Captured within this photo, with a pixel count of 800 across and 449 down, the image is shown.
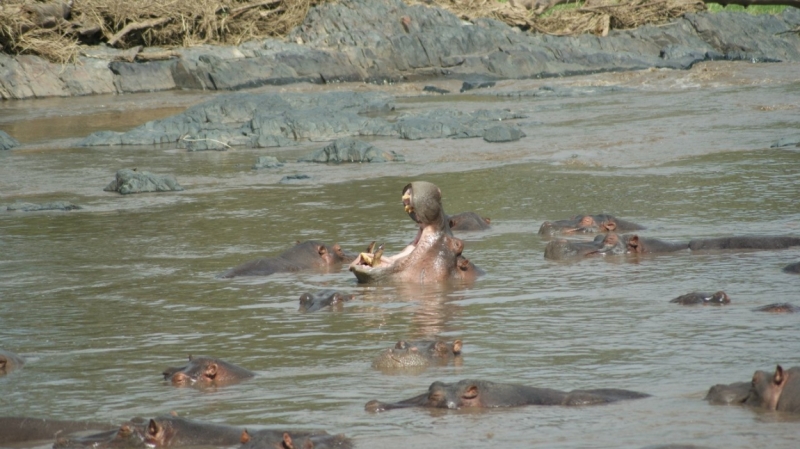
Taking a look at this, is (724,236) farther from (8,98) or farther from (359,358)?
(8,98)

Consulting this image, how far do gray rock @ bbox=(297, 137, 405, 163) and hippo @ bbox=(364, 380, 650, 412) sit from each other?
9.30m

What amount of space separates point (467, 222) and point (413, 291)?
226 cm

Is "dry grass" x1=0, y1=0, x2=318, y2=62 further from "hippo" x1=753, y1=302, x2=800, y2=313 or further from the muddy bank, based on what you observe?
"hippo" x1=753, y1=302, x2=800, y2=313

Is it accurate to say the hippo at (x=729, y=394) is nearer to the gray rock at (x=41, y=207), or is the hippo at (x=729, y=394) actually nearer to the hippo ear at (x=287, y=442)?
the hippo ear at (x=287, y=442)

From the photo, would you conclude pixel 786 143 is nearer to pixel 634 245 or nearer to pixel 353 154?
pixel 353 154

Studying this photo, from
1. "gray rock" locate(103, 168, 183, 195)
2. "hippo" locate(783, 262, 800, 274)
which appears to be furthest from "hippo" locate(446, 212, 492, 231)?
"gray rock" locate(103, 168, 183, 195)

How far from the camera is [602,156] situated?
13766 mm

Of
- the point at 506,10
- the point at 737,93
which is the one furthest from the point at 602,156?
the point at 506,10

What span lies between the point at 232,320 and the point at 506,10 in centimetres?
2266

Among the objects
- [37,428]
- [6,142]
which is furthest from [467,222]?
[6,142]

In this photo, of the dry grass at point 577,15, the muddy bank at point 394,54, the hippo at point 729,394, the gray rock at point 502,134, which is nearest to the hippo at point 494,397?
the hippo at point 729,394

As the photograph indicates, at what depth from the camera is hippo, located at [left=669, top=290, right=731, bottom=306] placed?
22.0 ft

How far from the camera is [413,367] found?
5.68 m

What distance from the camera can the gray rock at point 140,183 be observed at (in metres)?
12.5
